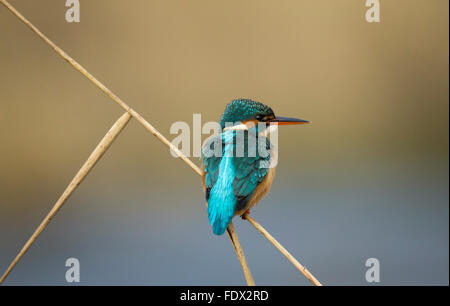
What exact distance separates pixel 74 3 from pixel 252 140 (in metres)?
0.79

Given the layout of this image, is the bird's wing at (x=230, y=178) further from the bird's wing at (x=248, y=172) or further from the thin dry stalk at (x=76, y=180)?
the thin dry stalk at (x=76, y=180)

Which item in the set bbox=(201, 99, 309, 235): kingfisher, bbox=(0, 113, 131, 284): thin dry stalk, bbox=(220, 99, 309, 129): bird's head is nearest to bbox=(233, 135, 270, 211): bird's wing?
bbox=(201, 99, 309, 235): kingfisher

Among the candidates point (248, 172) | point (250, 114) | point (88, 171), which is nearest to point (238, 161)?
point (248, 172)

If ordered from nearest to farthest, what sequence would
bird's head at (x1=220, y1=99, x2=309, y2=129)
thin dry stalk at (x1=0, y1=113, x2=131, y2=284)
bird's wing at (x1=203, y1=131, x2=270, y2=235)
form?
thin dry stalk at (x1=0, y1=113, x2=131, y2=284)
bird's wing at (x1=203, y1=131, x2=270, y2=235)
bird's head at (x1=220, y1=99, x2=309, y2=129)

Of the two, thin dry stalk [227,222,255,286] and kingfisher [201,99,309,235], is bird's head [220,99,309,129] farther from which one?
thin dry stalk [227,222,255,286]

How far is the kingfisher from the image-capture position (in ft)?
4.60

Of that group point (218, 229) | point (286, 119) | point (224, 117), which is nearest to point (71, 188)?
point (218, 229)

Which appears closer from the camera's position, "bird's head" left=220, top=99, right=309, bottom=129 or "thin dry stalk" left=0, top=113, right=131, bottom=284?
"thin dry stalk" left=0, top=113, right=131, bottom=284

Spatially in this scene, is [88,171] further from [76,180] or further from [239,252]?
[239,252]

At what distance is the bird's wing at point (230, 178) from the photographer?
4.51ft

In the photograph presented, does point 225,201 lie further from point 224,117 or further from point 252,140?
point 224,117

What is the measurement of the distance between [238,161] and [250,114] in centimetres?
25

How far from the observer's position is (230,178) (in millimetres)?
1437

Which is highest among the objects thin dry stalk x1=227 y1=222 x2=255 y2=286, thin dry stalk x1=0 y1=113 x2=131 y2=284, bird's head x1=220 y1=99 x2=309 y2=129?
bird's head x1=220 y1=99 x2=309 y2=129
